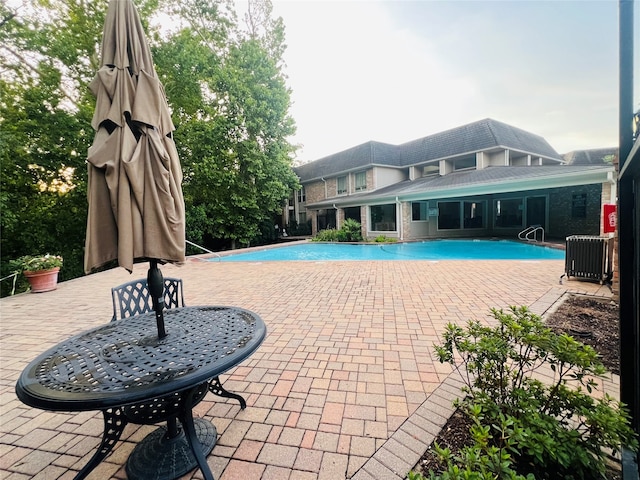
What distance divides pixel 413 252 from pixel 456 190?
11.4 feet

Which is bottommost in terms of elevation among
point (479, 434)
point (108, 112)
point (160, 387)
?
point (479, 434)

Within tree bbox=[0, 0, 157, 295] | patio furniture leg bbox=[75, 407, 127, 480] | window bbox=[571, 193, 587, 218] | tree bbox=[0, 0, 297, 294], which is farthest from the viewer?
window bbox=[571, 193, 587, 218]

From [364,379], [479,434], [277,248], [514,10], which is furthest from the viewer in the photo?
[277,248]

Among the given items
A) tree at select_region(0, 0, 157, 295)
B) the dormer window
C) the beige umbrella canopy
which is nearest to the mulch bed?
the beige umbrella canopy

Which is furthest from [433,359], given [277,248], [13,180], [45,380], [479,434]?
[13,180]

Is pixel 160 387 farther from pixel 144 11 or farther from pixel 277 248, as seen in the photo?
pixel 144 11

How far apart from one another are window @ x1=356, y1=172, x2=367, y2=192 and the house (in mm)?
74

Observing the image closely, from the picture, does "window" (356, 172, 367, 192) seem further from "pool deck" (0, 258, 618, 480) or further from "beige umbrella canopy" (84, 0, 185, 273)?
"beige umbrella canopy" (84, 0, 185, 273)

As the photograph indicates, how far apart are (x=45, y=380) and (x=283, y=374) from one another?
1.74 metres

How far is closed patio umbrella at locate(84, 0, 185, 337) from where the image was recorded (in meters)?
1.52

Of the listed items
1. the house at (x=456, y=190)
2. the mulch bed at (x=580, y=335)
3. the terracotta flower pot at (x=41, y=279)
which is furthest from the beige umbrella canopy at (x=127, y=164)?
the house at (x=456, y=190)

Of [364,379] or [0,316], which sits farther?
[0,316]

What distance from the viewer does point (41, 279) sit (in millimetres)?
6398

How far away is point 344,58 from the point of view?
1142 cm
